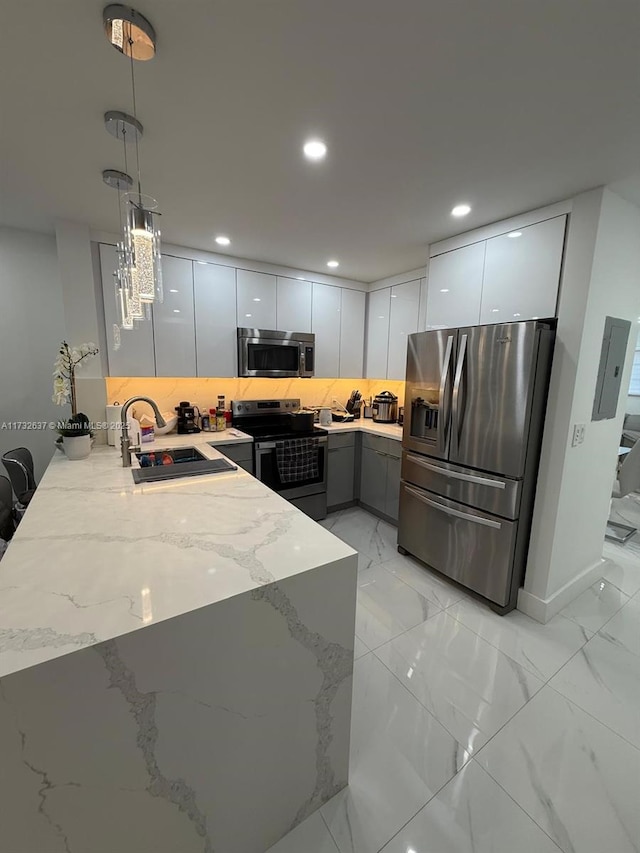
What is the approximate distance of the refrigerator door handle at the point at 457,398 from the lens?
7.55ft

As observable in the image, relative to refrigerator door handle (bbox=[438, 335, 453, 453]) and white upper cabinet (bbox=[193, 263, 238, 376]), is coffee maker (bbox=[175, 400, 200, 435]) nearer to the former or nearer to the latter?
white upper cabinet (bbox=[193, 263, 238, 376])

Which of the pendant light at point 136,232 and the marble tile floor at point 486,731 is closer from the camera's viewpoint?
the pendant light at point 136,232

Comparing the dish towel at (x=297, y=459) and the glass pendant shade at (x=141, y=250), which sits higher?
the glass pendant shade at (x=141, y=250)

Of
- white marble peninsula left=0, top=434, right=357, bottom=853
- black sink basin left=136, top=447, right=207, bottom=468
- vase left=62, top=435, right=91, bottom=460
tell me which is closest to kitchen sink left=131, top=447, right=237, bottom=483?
black sink basin left=136, top=447, right=207, bottom=468

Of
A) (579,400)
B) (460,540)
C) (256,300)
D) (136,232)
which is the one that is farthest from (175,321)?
(579,400)

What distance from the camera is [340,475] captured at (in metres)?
3.74

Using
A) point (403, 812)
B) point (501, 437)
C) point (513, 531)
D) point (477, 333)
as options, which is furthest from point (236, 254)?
point (403, 812)

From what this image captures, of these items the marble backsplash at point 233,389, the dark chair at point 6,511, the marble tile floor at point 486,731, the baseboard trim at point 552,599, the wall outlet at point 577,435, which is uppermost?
the marble backsplash at point 233,389

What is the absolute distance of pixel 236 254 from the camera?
3.16 m

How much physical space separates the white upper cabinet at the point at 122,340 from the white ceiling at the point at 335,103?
49 centimetres

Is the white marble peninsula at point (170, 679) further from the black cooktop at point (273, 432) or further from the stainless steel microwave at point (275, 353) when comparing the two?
the stainless steel microwave at point (275, 353)

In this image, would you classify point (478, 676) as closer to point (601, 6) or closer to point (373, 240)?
point (601, 6)

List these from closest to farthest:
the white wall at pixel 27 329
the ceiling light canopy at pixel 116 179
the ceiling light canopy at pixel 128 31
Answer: the ceiling light canopy at pixel 128 31 < the ceiling light canopy at pixel 116 179 < the white wall at pixel 27 329

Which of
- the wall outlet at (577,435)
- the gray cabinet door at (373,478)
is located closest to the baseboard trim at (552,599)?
the wall outlet at (577,435)
